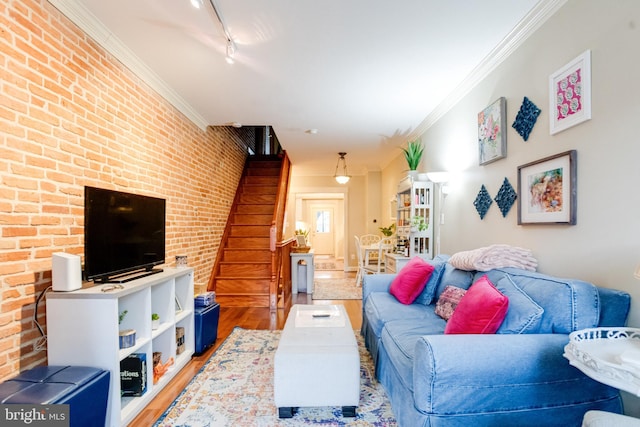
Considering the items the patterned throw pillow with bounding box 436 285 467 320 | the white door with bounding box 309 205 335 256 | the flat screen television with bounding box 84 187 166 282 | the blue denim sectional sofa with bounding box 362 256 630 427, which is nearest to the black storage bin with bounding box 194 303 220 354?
the flat screen television with bounding box 84 187 166 282

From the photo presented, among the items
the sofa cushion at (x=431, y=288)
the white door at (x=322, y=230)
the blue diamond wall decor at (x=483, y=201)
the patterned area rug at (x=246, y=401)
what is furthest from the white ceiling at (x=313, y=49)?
the white door at (x=322, y=230)

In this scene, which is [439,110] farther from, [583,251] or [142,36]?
[142,36]

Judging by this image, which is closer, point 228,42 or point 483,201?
point 228,42

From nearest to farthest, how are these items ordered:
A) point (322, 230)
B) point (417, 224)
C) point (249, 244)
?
point (417, 224)
point (249, 244)
point (322, 230)

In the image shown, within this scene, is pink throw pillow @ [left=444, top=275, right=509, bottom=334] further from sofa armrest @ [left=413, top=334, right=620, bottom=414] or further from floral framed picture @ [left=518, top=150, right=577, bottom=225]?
floral framed picture @ [left=518, top=150, right=577, bottom=225]

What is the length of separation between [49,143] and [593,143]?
3.14 m

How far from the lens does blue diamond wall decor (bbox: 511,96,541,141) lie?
2152mm

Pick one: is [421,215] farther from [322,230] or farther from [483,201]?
[322,230]

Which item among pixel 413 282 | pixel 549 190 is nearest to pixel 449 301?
pixel 413 282

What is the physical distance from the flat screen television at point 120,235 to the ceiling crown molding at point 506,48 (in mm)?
3003

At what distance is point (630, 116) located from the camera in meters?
1.50

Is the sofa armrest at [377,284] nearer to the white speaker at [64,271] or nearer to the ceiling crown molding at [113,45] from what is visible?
the white speaker at [64,271]

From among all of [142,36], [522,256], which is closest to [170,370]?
[142,36]

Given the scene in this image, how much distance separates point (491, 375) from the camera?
4.50 feet
